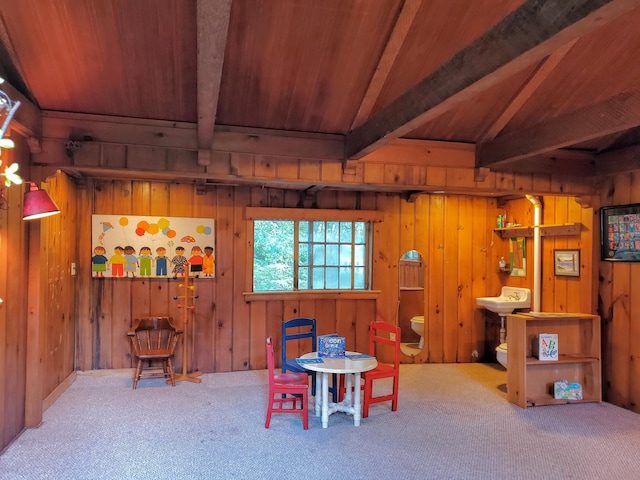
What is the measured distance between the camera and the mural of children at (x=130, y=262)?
4645mm

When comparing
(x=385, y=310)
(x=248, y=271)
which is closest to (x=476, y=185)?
(x=385, y=310)

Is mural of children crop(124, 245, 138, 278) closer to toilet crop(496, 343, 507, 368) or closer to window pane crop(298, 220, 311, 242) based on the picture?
window pane crop(298, 220, 311, 242)

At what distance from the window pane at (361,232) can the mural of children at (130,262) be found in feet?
8.08

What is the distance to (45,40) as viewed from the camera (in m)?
2.55

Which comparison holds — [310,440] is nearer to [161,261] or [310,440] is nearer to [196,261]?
[196,261]

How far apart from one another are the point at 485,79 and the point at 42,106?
9.34 ft

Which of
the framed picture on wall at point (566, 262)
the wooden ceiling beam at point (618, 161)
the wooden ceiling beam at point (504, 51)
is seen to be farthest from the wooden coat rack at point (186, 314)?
the wooden ceiling beam at point (618, 161)

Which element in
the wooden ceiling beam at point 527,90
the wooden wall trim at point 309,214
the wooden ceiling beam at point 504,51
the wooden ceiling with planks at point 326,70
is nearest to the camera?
the wooden ceiling beam at point 504,51

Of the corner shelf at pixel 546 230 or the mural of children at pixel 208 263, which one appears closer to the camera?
the corner shelf at pixel 546 230

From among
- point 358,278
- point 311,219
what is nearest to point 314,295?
point 358,278

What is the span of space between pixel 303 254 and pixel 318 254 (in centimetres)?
18

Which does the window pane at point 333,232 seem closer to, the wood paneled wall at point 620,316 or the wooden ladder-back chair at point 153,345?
the wooden ladder-back chair at point 153,345

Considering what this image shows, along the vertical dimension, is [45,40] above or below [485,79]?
above

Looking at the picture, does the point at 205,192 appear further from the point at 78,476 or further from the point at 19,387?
the point at 78,476
